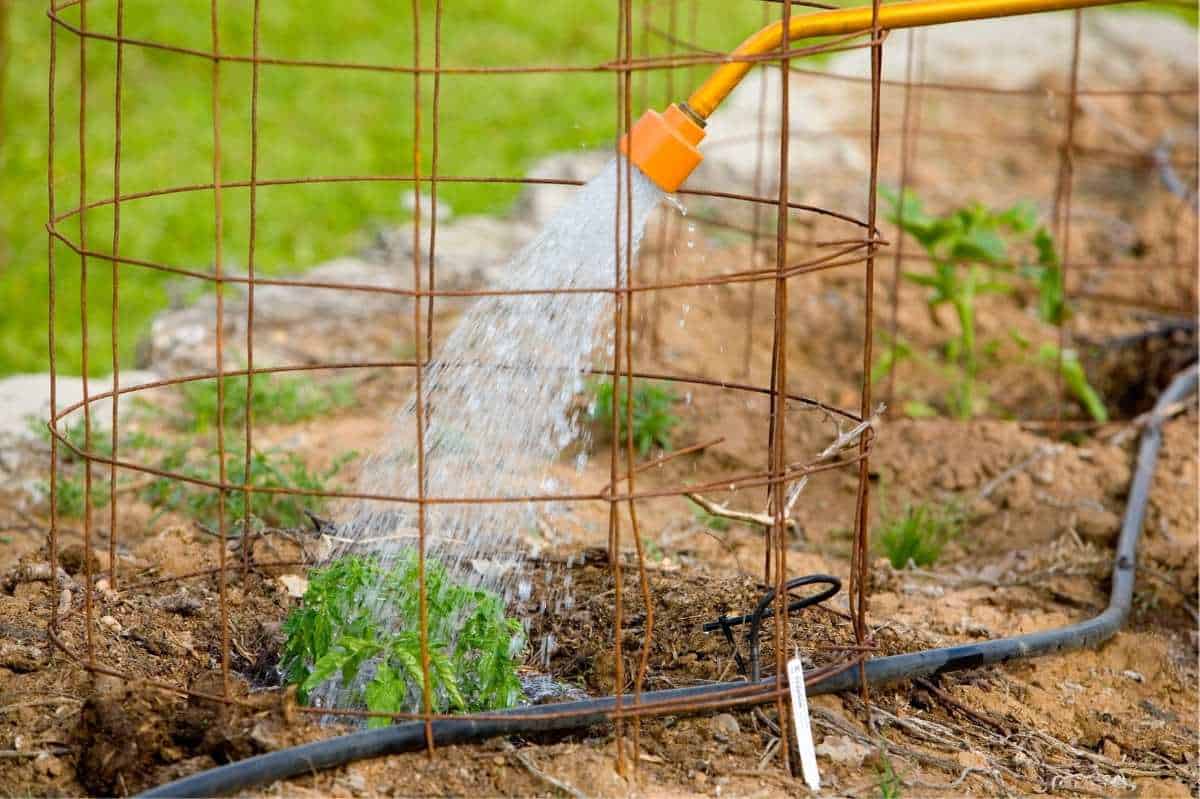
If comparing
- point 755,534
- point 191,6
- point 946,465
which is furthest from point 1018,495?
point 191,6

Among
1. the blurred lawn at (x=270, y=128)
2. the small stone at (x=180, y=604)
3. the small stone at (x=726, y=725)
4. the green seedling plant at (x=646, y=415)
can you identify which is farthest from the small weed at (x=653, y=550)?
the blurred lawn at (x=270, y=128)

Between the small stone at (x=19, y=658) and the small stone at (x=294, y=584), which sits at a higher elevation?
the small stone at (x=294, y=584)

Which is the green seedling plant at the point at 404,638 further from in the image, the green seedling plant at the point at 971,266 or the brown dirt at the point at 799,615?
the green seedling plant at the point at 971,266

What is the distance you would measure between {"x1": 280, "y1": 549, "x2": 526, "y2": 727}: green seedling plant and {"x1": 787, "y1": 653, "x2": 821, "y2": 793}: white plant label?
1.70 ft

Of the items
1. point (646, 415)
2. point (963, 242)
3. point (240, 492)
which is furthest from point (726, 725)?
point (963, 242)

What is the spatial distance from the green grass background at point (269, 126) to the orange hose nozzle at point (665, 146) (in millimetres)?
3936

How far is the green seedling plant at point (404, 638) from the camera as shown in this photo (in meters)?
2.54

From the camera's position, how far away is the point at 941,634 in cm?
332

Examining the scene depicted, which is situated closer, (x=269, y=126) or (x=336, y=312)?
(x=336, y=312)

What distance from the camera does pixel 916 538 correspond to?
3938 millimetres

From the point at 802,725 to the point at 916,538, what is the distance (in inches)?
58.5

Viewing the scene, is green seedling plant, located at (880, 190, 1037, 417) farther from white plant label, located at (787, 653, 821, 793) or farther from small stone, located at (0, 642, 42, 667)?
small stone, located at (0, 642, 42, 667)

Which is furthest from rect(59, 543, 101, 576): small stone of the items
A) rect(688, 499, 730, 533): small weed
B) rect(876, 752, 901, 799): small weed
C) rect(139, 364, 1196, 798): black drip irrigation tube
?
rect(876, 752, 901, 799): small weed

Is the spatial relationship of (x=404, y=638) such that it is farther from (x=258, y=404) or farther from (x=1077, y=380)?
(x=1077, y=380)
